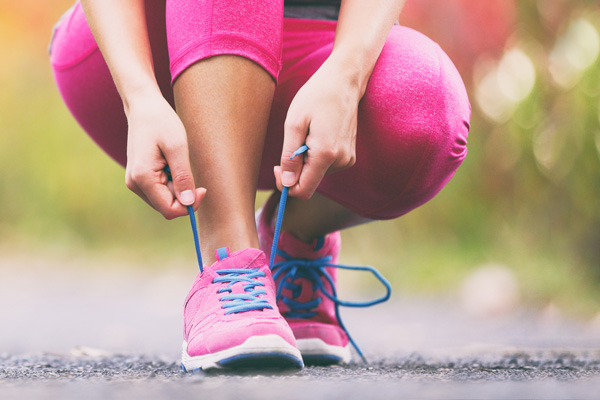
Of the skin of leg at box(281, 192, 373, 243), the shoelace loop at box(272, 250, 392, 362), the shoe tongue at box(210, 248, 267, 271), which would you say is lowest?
the shoe tongue at box(210, 248, 267, 271)

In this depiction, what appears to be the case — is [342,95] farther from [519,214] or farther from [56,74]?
[519,214]

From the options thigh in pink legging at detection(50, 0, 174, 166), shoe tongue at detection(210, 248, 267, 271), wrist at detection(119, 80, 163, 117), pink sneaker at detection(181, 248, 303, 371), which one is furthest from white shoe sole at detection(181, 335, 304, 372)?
thigh in pink legging at detection(50, 0, 174, 166)

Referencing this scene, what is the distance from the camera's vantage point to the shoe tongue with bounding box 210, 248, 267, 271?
0.80 metres

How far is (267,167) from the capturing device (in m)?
1.14

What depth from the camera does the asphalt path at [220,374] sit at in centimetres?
63

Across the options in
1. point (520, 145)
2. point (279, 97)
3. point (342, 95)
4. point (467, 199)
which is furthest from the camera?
point (467, 199)

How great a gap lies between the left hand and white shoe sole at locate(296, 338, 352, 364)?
0.30m

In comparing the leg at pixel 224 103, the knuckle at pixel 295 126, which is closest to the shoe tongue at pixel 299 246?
the leg at pixel 224 103

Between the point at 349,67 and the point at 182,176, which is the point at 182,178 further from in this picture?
the point at 349,67

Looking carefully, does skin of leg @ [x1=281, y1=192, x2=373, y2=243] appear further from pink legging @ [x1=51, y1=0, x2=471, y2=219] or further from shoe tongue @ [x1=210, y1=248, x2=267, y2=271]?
shoe tongue @ [x1=210, y1=248, x2=267, y2=271]

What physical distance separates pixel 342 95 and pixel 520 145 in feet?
6.46

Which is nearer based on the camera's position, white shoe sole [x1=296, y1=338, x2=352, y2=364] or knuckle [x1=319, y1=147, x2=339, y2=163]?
knuckle [x1=319, y1=147, x2=339, y2=163]

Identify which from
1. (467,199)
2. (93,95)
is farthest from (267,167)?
(467,199)

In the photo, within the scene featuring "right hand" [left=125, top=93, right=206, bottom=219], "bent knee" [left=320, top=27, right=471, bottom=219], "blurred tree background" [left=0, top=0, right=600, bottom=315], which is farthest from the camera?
"blurred tree background" [left=0, top=0, right=600, bottom=315]
